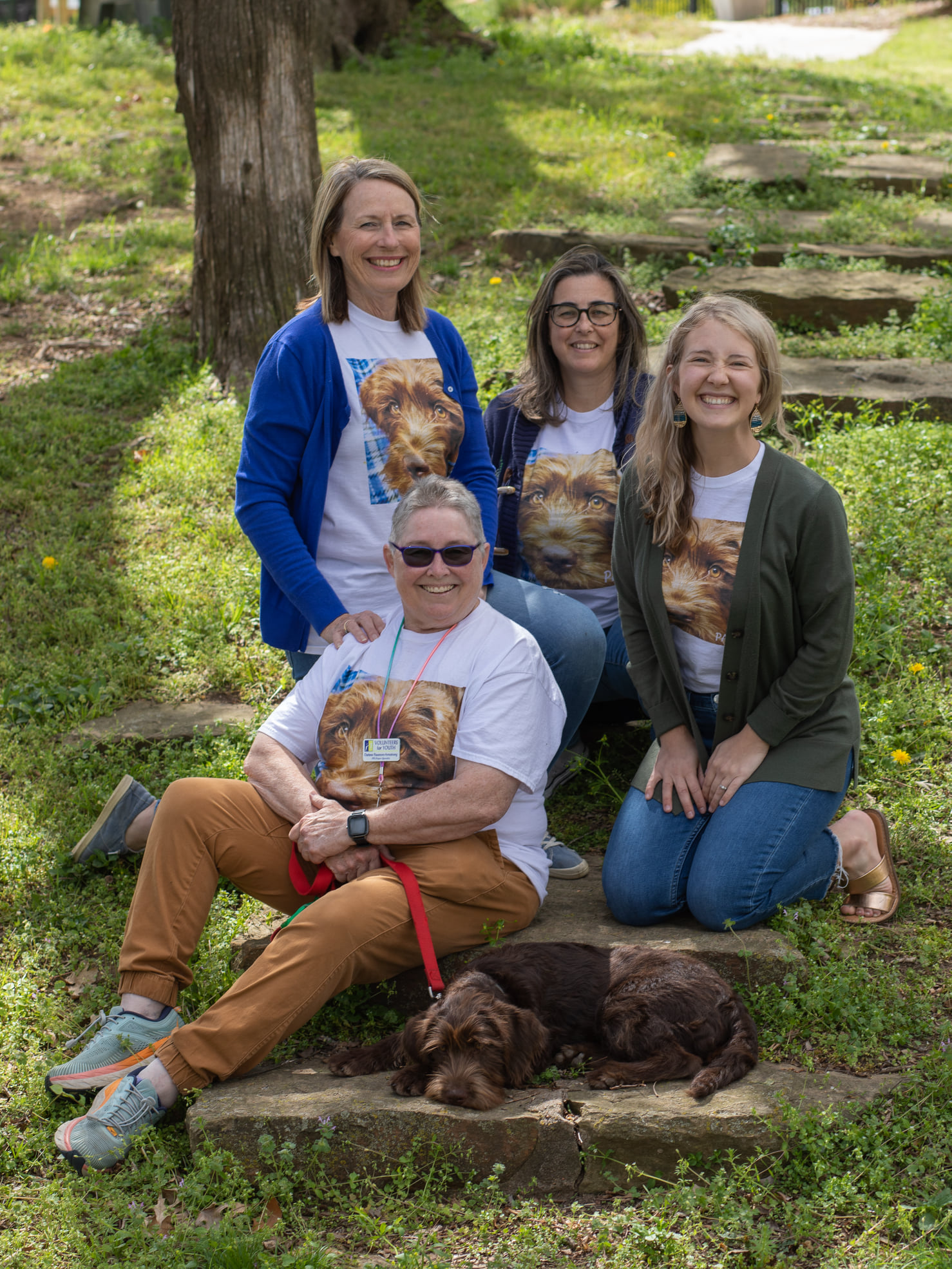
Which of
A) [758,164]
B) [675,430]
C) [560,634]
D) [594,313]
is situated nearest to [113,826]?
[560,634]

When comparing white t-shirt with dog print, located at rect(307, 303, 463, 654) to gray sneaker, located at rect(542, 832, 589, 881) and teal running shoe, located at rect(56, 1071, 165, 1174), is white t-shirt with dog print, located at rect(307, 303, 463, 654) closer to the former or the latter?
gray sneaker, located at rect(542, 832, 589, 881)

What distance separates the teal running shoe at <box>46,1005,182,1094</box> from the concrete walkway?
14526mm

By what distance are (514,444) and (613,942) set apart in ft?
5.98

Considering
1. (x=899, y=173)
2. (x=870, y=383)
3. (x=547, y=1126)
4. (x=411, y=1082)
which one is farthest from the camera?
(x=899, y=173)

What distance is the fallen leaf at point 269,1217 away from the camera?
2641mm

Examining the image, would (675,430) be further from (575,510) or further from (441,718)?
(441,718)

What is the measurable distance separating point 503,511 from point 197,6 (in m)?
3.96

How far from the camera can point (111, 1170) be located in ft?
9.28

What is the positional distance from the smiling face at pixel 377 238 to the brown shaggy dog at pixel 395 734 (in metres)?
1.30

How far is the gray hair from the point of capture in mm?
3193

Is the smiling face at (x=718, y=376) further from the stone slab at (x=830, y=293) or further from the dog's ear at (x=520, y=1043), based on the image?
the stone slab at (x=830, y=293)

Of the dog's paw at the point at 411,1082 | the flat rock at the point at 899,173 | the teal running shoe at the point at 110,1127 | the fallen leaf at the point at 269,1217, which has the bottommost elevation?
the fallen leaf at the point at 269,1217

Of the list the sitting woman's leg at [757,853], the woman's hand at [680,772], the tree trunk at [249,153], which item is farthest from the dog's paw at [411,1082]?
the tree trunk at [249,153]

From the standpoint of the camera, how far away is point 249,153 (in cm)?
637
